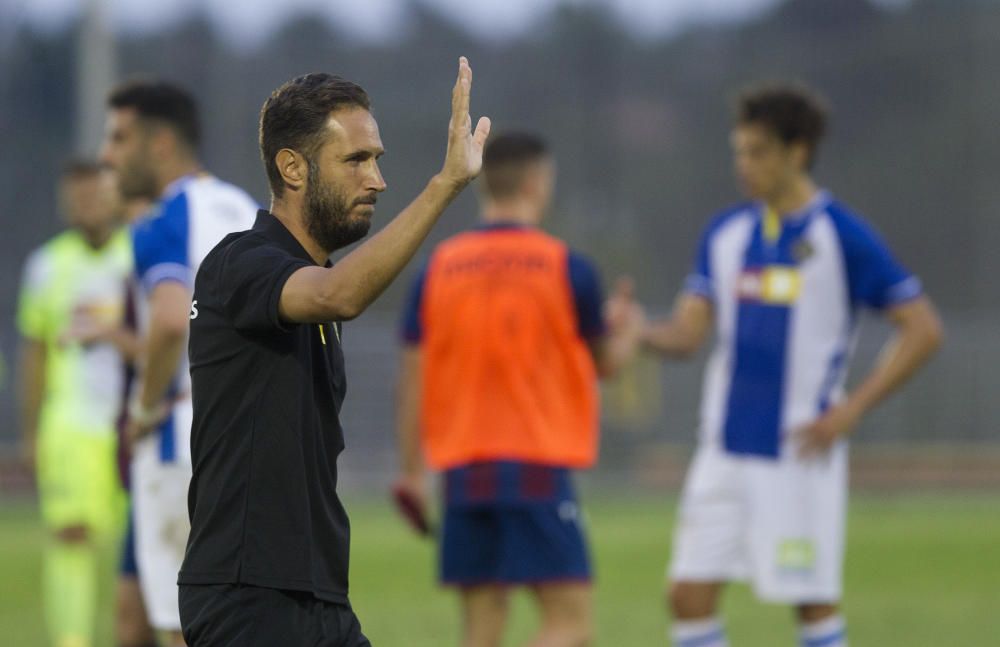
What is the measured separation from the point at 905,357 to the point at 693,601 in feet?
4.35

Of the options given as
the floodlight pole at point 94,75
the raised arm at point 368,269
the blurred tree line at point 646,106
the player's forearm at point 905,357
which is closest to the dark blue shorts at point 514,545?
the player's forearm at point 905,357

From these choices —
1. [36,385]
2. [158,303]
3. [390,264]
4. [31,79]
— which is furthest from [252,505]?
[31,79]

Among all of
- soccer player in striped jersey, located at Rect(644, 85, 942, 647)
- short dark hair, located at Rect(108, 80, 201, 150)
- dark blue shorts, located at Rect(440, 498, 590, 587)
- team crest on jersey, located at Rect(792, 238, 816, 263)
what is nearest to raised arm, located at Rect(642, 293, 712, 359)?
soccer player in striped jersey, located at Rect(644, 85, 942, 647)

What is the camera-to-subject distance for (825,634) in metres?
7.12

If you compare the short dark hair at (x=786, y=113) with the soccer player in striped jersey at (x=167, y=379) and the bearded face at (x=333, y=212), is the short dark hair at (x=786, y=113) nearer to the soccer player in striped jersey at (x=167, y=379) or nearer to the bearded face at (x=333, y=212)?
the soccer player in striped jersey at (x=167, y=379)

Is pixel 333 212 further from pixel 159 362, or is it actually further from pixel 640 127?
pixel 640 127

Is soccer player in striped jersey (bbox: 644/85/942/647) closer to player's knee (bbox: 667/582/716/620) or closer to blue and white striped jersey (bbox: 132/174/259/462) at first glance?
player's knee (bbox: 667/582/716/620)

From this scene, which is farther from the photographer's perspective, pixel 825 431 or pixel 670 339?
pixel 670 339

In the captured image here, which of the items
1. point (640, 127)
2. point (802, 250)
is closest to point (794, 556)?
point (802, 250)

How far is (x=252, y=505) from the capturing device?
409 cm

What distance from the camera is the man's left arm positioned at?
23.6ft

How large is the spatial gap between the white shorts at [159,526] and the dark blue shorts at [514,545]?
1.37m

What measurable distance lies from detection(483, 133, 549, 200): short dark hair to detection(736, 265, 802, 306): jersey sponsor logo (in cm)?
103

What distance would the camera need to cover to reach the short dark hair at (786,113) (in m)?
7.44
